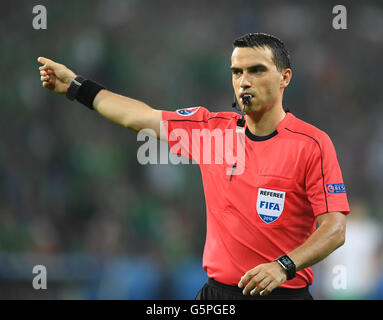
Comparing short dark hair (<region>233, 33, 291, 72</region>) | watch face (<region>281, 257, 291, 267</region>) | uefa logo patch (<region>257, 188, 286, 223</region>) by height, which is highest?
short dark hair (<region>233, 33, 291, 72</region>)

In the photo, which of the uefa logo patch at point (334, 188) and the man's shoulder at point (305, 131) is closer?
the uefa logo patch at point (334, 188)

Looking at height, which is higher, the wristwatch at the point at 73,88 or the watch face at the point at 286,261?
the wristwatch at the point at 73,88

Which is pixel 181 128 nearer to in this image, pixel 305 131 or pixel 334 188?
pixel 305 131

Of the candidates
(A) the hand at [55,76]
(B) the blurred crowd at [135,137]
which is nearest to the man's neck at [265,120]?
(A) the hand at [55,76]

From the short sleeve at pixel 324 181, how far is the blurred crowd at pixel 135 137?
4.33m

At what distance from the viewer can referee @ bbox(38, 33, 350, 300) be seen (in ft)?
10.8

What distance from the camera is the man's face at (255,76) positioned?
340cm

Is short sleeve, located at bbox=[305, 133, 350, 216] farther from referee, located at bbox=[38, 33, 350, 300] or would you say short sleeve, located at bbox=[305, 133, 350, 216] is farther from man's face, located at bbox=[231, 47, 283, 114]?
man's face, located at bbox=[231, 47, 283, 114]

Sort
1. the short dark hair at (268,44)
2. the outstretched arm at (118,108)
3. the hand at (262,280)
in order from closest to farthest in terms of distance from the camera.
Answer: the hand at (262,280)
the short dark hair at (268,44)
the outstretched arm at (118,108)

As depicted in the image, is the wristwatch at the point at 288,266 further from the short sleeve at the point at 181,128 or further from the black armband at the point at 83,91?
the black armband at the point at 83,91

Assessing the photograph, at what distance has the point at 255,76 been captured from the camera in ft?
11.2

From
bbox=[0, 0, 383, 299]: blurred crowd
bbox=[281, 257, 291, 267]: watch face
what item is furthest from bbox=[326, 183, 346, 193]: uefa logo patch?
bbox=[0, 0, 383, 299]: blurred crowd
